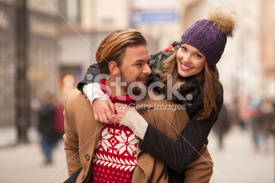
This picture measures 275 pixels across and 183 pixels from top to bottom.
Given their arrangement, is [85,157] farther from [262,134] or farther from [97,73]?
[262,134]

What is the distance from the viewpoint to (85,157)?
85.5 inches

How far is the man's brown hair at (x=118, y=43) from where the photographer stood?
2064mm

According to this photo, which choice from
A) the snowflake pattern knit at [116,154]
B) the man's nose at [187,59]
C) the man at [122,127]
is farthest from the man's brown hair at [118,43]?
the snowflake pattern knit at [116,154]

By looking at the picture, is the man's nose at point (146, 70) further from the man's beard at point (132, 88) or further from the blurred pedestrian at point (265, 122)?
the blurred pedestrian at point (265, 122)

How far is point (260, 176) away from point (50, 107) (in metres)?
5.48

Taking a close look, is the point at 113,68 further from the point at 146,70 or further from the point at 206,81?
the point at 206,81

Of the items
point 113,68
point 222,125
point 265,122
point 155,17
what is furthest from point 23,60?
point 113,68

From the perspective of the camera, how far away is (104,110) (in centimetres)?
211

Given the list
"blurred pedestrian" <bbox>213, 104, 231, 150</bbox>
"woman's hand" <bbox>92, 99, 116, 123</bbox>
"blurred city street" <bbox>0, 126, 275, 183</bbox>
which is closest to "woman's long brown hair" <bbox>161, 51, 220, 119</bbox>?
"woman's hand" <bbox>92, 99, 116, 123</bbox>

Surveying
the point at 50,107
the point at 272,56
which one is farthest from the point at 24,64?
the point at 272,56

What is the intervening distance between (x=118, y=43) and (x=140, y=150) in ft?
1.96

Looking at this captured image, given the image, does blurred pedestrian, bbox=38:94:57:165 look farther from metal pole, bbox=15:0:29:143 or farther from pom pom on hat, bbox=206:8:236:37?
pom pom on hat, bbox=206:8:236:37

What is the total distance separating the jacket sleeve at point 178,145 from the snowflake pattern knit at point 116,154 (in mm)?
114

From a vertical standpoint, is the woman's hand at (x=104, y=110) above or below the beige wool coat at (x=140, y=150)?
above
